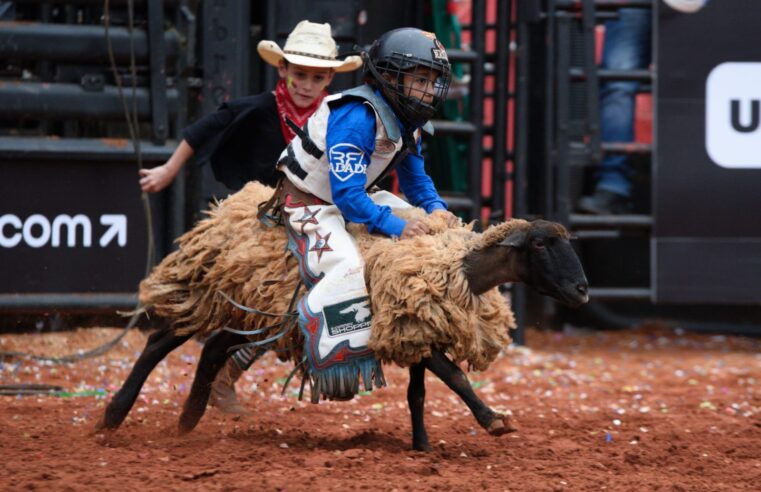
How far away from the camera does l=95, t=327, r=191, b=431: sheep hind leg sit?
15.7 ft

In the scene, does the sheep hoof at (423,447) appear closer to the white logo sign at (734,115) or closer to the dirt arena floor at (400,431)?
the dirt arena floor at (400,431)

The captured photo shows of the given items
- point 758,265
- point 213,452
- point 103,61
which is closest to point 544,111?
point 758,265

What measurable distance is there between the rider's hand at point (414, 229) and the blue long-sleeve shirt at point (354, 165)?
0.02 meters

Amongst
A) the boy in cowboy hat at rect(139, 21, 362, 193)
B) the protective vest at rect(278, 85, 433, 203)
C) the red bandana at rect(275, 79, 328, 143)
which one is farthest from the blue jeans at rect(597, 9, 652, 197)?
the protective vest at rect(278, 85, 433, 203)

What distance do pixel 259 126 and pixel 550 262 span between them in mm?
1911

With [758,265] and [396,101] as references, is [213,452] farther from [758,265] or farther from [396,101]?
[758,265]

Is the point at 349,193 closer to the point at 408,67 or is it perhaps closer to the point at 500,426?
the point at 408,67

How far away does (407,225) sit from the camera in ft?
14.3

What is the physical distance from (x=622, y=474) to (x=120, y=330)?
3810 mm

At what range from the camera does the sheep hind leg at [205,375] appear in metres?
4.86

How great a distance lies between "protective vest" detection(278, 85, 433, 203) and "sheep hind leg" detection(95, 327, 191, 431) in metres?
0.86

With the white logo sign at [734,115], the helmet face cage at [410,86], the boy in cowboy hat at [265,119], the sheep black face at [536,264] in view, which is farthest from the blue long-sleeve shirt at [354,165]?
the white logo sign at [734,115]

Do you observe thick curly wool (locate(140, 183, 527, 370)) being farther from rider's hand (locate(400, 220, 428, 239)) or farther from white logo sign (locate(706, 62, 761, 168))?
white logo sign (locate(706, 62, 761, 168))

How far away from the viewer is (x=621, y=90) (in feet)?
25.1
